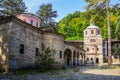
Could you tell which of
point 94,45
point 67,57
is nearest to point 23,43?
point 67,57

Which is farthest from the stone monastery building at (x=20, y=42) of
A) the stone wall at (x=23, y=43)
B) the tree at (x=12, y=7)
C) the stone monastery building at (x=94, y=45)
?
the stone monastery building at (x=94, y=45)

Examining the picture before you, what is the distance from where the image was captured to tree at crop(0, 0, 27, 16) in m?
51.6

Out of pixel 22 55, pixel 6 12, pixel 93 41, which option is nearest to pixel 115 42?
pixel 93 41

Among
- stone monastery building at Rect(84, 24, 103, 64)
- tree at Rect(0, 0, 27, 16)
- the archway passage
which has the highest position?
tree at Rect(0, 0, 27, 16)

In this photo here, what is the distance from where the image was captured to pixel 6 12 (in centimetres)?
5222

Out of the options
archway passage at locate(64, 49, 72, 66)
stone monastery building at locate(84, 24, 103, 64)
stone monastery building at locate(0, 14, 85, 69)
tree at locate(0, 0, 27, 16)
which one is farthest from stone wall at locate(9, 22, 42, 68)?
stone monastery building at locate(84, 24, 103, 64)

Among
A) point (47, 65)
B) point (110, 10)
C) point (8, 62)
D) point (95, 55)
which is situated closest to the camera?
point (8, 62)

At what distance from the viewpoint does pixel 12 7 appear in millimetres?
58500

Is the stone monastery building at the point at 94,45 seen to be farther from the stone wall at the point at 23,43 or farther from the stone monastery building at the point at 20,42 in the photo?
the stone wall at the point at 23,43

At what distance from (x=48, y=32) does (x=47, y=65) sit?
5807 mm

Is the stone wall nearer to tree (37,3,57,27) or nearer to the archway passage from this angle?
the archway passage

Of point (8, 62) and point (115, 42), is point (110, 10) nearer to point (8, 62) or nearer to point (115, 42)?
point (8, 62)

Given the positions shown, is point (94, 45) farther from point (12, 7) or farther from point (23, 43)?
point (23, 43)

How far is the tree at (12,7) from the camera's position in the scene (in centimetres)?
5161
